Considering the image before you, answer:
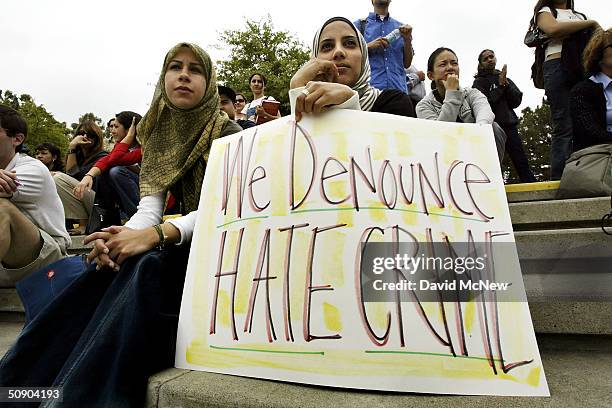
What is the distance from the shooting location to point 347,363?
0.97 meters

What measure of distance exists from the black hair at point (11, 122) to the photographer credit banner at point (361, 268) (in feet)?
6.72

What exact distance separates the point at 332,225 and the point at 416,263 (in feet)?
0.72

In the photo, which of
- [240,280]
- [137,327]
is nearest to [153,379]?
[137,327]

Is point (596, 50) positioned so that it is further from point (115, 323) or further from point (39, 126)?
point (39, 126)

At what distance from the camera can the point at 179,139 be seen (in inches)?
75.5

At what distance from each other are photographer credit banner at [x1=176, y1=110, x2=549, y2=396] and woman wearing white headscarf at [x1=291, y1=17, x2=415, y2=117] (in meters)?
0.38

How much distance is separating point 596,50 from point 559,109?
64 centimetres

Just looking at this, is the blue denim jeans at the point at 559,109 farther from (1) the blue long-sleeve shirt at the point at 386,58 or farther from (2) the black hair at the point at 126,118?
(2) the black hair at the point at 126,118

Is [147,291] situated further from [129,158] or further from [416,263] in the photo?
[129,158]

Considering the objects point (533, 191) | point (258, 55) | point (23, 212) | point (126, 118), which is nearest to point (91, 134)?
point (126, 118)

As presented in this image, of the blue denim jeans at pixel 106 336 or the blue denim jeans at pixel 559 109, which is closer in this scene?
the blue denim jeans at pixel 106 336

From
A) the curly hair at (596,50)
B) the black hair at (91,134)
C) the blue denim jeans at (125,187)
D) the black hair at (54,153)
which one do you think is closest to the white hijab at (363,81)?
the curly hair at (596,50)

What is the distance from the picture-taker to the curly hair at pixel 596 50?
2552 millimetres

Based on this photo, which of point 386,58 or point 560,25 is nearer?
point 560,25
